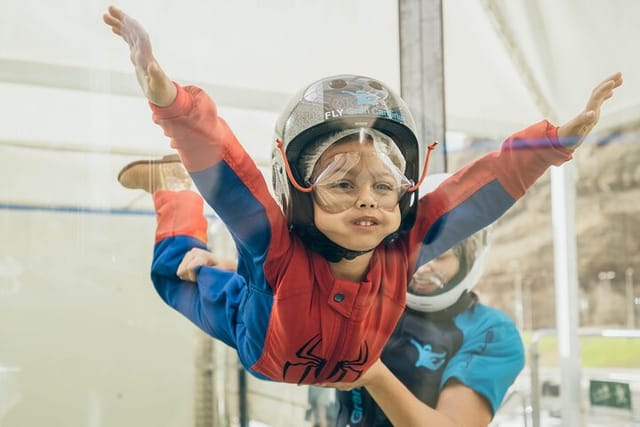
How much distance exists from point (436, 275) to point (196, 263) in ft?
0.92

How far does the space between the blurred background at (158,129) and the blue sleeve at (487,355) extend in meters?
0.04

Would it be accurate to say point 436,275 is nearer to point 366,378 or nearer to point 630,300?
point 366,378

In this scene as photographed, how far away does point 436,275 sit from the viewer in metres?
0.71

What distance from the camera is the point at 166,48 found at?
25.1 inches

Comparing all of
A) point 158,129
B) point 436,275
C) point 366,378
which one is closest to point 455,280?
point 436,275

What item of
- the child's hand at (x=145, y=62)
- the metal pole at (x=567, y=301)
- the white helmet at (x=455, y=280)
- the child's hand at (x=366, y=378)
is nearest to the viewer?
the child's hand at (x=145, y=62)

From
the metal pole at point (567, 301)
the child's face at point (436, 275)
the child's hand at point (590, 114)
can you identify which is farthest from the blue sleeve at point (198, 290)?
the metal pole at point (567, 301)

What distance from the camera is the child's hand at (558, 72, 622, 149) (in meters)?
0.50

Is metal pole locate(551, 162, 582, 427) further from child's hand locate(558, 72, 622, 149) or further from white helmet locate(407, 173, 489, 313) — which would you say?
child's hand locate(558, 72, 622, 149)

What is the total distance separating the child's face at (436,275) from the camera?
0.70 m

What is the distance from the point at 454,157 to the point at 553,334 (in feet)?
1.18

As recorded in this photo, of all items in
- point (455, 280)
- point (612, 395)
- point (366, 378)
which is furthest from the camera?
point (612, 395)

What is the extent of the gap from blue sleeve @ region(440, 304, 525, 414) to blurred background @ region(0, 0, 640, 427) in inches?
1.5

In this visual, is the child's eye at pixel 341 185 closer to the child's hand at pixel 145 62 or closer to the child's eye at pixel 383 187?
the child's eye at pixel 383 187
